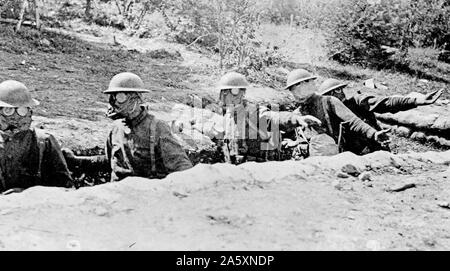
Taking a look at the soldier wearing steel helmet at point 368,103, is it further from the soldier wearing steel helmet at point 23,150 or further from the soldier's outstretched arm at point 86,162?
the soldier wearing steel helmet at point 23,150

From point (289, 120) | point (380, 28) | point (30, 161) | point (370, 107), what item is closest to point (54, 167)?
point (30, 161)

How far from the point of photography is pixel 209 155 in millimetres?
6574

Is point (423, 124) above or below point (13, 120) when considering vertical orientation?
below

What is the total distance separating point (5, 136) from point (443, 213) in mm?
2990

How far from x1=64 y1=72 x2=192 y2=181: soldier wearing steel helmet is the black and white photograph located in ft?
0.04

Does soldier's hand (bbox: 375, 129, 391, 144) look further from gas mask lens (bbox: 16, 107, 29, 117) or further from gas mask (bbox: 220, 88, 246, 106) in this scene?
gas mask lens (bbox: 16, 107, 29, 117)

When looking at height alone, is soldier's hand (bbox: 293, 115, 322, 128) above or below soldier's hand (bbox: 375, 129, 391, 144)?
above

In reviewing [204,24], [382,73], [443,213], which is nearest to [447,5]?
[382,73]

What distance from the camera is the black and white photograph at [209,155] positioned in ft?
9.43

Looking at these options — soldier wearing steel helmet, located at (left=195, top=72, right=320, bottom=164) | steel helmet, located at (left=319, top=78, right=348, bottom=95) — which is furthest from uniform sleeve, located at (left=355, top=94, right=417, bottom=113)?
soldier wearing steel helmet, located at (left=195, top=72, right=320, bottom=164)

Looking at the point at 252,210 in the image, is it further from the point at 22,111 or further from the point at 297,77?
the point at 297,77

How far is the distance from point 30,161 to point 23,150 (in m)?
0.10

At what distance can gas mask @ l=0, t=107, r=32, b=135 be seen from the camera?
13.0 ft
